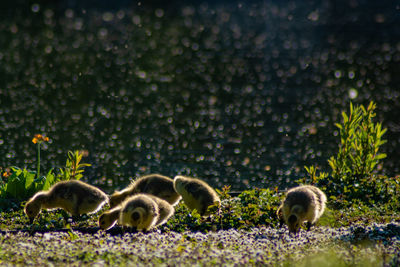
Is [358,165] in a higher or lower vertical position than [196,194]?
higher

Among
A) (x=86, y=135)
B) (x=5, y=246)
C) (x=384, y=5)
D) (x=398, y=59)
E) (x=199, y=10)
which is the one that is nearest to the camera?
(x=5, y=246)

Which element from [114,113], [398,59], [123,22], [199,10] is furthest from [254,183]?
[199,10]

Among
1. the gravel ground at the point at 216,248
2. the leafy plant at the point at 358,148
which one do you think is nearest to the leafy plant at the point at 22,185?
the gravel ground at the point at 216,248

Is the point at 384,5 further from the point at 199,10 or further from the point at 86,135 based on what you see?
the point at 86,135

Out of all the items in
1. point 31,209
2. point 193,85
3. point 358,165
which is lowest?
point 31,209

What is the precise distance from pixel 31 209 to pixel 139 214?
72.7 inches

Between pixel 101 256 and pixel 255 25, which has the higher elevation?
pixel 255 25

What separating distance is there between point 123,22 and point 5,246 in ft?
93.3

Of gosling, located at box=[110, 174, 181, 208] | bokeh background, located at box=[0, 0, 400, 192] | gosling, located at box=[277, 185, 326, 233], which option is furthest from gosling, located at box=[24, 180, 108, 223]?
bokeh background, located at box=[0, 0, 400, 192]

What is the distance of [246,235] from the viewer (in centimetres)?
552

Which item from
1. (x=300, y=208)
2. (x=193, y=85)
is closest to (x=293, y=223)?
(x=300, y=208)

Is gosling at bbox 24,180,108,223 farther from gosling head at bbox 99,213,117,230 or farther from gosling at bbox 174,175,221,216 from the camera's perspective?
gosling at bbox 174,175,221,216

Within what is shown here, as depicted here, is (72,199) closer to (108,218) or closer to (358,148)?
(108,218)

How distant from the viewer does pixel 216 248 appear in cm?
459
